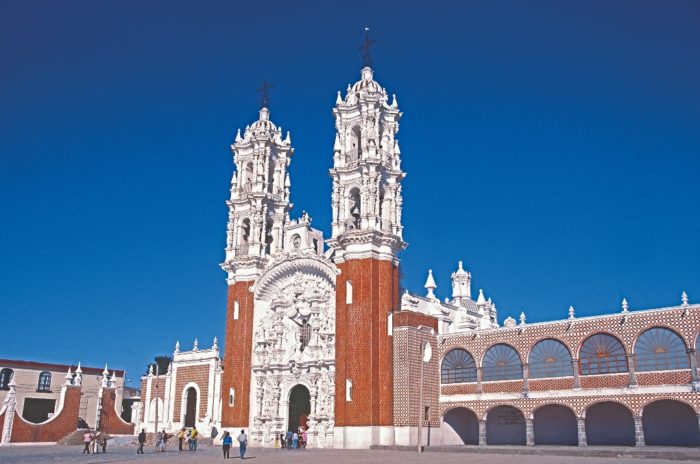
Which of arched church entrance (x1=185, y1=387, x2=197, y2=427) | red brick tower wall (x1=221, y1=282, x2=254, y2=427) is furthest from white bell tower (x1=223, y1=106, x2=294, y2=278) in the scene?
arched church entrance (x1=185, y1=387, x2=197, y2=427)

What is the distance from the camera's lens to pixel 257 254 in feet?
154

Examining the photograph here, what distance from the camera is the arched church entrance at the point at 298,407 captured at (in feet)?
142

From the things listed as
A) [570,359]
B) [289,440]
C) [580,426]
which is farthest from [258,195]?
[580,426]

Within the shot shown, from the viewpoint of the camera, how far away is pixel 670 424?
35.0 metres

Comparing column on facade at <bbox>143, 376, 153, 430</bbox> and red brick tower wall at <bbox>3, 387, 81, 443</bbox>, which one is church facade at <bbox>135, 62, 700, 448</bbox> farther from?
red brick tower wall at <bbox>3, 387, 81, 443</bbox>

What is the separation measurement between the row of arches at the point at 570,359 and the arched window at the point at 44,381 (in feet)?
126

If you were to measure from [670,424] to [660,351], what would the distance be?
4822 millimetres

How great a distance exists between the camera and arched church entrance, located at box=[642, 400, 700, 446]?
34500 millimetres

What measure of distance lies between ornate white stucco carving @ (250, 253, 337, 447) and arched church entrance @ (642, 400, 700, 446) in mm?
16997

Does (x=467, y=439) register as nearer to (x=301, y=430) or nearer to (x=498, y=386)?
(x=498, y=386)

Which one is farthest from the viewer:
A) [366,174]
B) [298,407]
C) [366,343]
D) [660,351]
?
[298,407]

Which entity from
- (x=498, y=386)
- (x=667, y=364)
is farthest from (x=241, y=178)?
→ (x=667, y=364)

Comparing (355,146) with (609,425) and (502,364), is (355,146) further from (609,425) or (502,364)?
(609,425)

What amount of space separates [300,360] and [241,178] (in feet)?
47.0
